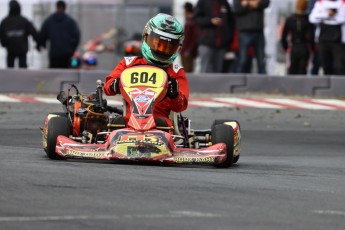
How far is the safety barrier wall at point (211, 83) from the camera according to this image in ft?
60.7

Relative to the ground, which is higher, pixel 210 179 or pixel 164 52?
pixel 164 52

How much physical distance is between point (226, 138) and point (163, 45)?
990 mm

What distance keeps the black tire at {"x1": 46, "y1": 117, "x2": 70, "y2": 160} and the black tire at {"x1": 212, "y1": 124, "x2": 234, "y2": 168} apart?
116 cm

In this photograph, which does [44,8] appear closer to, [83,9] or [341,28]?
[83,9]

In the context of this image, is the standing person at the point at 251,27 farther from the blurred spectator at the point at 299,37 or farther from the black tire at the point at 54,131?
the black tire at the point at 54,131

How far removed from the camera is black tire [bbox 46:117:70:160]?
34.0ft

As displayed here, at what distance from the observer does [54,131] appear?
10.4 m

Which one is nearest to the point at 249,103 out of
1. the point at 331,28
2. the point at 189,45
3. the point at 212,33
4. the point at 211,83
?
Result: the point at 211,83

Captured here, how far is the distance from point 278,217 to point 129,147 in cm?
265

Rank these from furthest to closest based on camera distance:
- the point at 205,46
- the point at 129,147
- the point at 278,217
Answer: the point at 205,46 → the point at 129,147 → the point at 278,217

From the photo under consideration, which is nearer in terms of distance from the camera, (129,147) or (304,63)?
(129,147)

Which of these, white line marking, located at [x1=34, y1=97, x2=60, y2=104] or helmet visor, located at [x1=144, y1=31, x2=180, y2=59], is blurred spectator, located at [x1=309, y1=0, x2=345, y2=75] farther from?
helmet visor, located at [x1=144, y1=31, x2=180, y2=59]

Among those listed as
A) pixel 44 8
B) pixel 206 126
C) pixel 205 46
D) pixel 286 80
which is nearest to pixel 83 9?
pixel 44 8

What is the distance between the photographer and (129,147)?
32.6 ft
